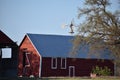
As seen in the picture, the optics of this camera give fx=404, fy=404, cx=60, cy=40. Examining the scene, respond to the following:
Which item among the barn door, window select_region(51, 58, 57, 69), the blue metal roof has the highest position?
the blue metal roof

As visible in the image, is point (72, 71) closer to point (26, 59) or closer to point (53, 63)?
point (53, 63)

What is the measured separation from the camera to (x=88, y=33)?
149 ft

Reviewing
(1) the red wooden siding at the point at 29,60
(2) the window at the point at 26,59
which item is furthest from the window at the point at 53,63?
(2) the window at the point at 26,59

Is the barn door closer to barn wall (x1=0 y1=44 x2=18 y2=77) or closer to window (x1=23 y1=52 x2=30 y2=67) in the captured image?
window (x1=23 y1=52 x2=30 y2=67)

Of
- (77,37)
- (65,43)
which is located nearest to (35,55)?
(65,43)

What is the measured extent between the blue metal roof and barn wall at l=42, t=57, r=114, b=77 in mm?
801

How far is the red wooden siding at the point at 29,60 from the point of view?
54.9m

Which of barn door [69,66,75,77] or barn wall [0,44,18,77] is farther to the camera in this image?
barn door [69,66,75,77]

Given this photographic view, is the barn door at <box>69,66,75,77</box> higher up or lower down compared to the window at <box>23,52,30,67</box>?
lower down

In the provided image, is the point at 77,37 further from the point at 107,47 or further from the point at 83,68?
the point at 83,68

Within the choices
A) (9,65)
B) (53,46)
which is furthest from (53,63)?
(9,65)

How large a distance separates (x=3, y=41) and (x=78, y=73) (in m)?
19.8

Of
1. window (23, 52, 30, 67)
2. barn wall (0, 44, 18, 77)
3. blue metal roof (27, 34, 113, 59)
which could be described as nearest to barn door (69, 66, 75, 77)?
blue metal roof (27, 34, 113, 59)

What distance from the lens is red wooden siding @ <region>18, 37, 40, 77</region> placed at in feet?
180
